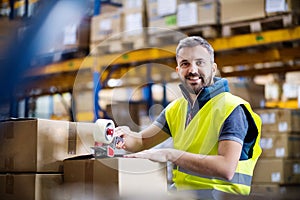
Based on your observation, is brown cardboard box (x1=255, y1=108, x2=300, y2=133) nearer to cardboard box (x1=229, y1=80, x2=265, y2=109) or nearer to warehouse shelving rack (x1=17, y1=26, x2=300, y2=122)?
cardboard box (x1=229, y1=80, x2=265, y2=109)

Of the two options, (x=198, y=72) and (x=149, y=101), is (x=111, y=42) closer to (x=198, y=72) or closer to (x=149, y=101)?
(x=149, y=101)

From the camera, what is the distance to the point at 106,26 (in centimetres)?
483

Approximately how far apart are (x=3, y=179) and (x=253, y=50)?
2595 millimetres

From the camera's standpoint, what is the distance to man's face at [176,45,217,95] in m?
2.37

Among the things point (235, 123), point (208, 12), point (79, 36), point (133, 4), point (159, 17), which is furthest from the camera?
point (79, 36)

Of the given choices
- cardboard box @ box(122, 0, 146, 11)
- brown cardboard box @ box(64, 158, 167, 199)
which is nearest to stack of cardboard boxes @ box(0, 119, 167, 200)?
brown cardboard box @ box(64, 158, 167, 199)

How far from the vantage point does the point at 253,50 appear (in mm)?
4648

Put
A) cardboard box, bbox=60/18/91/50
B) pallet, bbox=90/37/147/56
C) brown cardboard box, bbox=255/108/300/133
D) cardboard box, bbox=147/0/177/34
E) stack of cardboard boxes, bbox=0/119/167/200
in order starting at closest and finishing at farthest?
stack of cardboard boxes, bbox=0/119/167/200, pallet, bbox=90/37/147/56, brown cardboard box, bbox=255/108/300/133, cardboard box, bbox=147/0/177/34, cardboard box, bbox=60/18/91/50

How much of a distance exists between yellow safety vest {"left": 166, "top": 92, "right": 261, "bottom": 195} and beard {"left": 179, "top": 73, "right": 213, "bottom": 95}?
66 mm

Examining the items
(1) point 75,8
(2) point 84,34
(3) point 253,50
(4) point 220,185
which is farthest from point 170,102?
(2) point 84,34

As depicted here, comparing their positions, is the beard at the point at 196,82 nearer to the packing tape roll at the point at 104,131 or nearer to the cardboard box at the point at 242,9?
the packing tape roll at the point at 104,131

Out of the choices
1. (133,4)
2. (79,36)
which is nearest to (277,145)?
(133,4)

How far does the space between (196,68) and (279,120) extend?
219 centimetres

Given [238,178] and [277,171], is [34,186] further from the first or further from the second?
[277,171]
